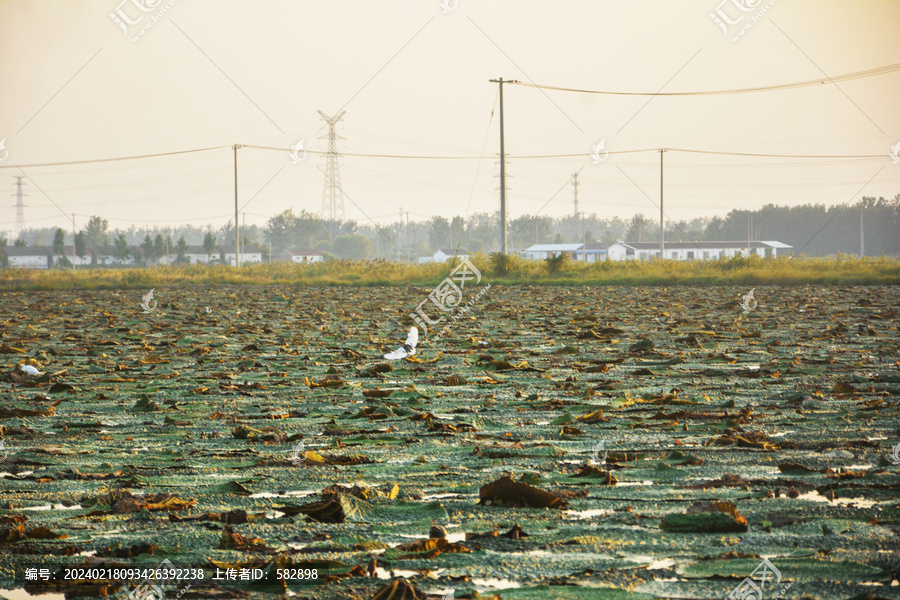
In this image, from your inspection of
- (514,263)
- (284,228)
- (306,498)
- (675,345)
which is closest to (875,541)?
(306,498)

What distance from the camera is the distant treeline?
86625mm

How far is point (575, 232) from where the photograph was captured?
152 m

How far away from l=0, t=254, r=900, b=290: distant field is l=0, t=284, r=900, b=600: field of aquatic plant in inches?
761

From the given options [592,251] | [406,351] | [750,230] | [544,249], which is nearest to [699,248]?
[750,230]

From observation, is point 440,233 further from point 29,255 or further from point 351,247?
point 29,255

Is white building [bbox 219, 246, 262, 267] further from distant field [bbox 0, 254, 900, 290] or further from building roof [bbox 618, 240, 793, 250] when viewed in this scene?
distant field [bbox 0, 254, 900, 290]

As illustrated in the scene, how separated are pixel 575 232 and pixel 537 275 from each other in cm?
12284

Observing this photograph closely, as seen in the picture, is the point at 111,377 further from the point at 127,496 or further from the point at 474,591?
the point at 474,591

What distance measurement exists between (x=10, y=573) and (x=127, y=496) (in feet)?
2.59

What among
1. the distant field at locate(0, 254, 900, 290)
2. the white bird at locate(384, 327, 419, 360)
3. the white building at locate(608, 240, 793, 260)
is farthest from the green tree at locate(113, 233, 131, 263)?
the white bird at locate(384, 327, 419, 360)

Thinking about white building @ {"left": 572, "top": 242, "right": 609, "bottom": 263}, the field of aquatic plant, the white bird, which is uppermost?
white building @ {"left": 572, "top": 242, "right": 609, "bottom": 263}

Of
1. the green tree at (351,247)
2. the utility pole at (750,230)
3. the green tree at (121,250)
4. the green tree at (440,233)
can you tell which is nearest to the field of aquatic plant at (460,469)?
the green tree at (121,250)

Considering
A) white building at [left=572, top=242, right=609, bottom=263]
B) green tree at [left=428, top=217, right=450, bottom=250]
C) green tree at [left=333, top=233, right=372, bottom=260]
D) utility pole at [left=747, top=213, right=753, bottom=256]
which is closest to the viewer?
utility pole at [left=747, top=213, right=753, bottom=256]

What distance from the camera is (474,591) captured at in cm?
257
